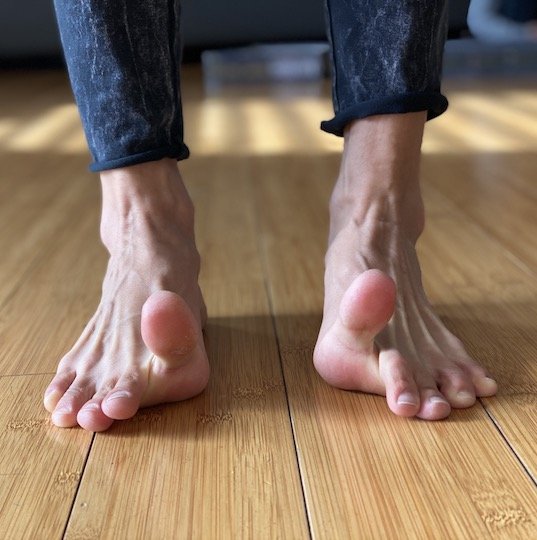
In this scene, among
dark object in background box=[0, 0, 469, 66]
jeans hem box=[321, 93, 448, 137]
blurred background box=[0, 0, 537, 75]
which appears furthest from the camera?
dark object in background box=[0, 0, 469, 66]

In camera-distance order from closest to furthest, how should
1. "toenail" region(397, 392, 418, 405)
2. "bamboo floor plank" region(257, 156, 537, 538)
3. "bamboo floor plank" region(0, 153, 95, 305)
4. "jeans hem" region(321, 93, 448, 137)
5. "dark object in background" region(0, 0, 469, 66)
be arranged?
1. "bamboo floor plank" region(257, 156, 537, 538)
2. "toenail" region(397, 392, 418, 405)
3. "jeans hem" region(321, 93, 448, 137)
4. "bamboo floor plank" region(0, 153, 95, 305)
5. "dark object in background" region(0, 0, 469, 66)

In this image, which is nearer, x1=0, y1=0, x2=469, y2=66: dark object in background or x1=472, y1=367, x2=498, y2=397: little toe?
x1=472, y1=367, x2=498, y2=397: little toe

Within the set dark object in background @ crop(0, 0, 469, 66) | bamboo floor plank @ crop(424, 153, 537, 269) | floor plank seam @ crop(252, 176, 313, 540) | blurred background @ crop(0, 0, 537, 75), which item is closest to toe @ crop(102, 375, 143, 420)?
floor plank seam @ crop(252, 176, 313, 540)

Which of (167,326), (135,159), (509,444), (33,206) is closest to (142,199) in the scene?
(135,159)

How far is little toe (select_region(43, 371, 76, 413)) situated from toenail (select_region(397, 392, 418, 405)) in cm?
29

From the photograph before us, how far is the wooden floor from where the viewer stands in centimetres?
56

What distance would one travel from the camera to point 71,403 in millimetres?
702

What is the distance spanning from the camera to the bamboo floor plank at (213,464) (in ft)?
1.81

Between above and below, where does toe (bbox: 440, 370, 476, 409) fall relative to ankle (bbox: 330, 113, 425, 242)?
below

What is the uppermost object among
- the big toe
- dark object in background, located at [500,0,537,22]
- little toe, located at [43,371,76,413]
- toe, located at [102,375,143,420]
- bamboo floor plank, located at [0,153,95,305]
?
the big toe

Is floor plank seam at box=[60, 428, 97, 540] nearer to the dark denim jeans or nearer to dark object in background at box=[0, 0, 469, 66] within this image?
the dark denim jeans

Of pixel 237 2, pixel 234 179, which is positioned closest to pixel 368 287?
pixel 234 179

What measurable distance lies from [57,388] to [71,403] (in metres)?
0.03

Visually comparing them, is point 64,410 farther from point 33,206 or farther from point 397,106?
point 33,206
